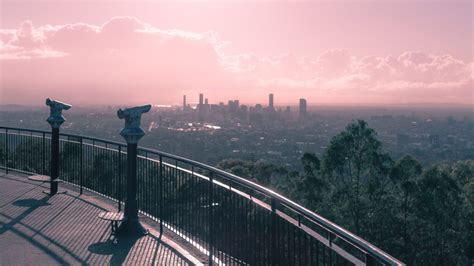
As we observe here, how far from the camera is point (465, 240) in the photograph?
3109cm

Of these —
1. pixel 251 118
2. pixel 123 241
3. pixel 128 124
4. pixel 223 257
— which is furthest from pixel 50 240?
pixel 251 118

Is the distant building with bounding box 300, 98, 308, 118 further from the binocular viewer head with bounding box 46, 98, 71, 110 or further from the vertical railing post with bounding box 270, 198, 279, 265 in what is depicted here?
the vertical railing post with bounding box 270, 198, 279, 265

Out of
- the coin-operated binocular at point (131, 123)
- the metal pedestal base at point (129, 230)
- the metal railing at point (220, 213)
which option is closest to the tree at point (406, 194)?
the metal railing at point (220, 213)

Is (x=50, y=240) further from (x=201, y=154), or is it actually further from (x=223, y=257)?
(x=201, y=154)

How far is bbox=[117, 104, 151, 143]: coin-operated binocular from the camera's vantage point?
7202 mm

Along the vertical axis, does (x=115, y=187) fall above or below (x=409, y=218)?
above

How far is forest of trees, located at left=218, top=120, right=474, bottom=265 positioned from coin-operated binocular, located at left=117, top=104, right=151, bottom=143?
2688 cm

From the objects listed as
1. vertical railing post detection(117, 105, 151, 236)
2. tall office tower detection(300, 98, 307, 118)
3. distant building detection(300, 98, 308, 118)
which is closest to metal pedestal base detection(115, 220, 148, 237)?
vertical railing post detection(117, 105, 151, 236)

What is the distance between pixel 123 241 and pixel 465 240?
98.3 ft

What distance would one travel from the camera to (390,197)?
35.2 m

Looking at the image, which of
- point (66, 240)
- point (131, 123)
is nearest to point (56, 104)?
point (131, 123)

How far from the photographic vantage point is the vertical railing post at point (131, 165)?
7191 millimetres

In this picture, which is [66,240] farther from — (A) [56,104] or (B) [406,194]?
(B) [406,194]

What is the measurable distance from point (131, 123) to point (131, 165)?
66 centimetres
